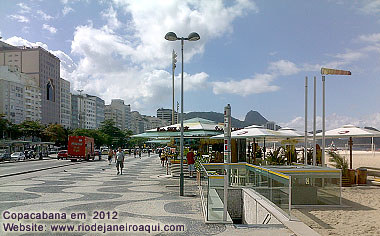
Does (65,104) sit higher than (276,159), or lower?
higher

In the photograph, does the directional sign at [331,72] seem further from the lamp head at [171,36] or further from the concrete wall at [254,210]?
the concrete wall at [254,210]

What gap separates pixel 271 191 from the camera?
10000 mm

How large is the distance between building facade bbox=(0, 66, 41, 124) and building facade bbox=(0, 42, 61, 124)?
521 centimetres

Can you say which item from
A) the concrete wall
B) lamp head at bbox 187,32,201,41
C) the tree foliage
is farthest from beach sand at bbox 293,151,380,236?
the tree foliage

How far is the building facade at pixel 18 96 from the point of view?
314 feet

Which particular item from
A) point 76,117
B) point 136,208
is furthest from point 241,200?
point 76,117

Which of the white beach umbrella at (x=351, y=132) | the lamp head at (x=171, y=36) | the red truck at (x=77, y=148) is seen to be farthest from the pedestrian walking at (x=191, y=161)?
the red truck at (x=77, y=148)

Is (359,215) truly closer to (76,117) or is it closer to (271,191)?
(271,191)

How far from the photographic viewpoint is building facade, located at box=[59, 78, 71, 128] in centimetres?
13250

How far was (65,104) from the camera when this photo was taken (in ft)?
443

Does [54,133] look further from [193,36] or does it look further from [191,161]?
[193,36]

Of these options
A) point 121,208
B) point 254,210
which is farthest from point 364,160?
point 121,208

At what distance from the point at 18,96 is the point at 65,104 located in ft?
112

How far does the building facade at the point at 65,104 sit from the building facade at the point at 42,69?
4.83m
